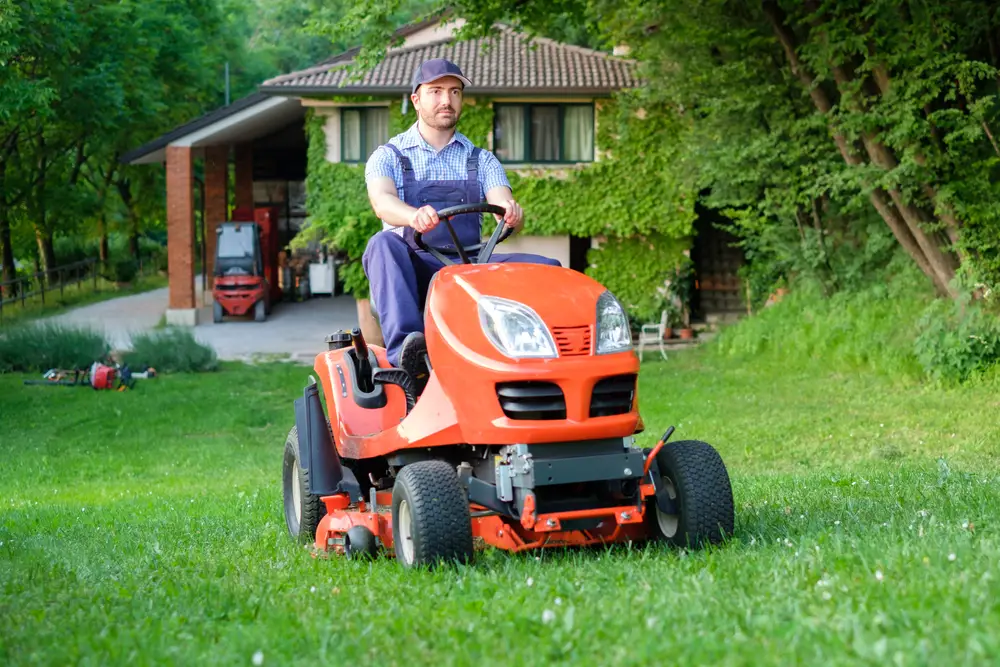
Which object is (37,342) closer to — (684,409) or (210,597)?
(684,409)

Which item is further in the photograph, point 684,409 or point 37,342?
point 37,342

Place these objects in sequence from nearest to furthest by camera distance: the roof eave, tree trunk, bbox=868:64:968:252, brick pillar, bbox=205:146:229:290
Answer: tree trunk, bbox=868:64:968:252, the roof eave, brick pillar, bbox=205:146:229:290

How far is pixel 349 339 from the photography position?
6863mm

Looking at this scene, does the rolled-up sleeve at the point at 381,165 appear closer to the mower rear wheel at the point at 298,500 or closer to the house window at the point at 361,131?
the mower rear wheel at the point at 298,500

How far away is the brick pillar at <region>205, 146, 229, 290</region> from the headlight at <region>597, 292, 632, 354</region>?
29830 mm

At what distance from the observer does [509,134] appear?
2869cm

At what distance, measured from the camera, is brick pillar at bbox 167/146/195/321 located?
30938 mm

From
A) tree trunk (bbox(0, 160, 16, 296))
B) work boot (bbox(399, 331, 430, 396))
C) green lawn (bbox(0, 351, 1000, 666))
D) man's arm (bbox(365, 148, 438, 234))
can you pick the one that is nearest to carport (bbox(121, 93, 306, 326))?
tree trunk (bbox(0, 160, 16, 296))

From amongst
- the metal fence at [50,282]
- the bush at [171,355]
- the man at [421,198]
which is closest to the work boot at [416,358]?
the man at [421,198]

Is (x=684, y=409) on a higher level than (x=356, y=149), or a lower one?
lower

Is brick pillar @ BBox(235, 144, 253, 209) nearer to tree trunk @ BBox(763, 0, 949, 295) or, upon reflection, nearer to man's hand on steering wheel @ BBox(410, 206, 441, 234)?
tree trunk @ BBox(763, 0, 949, 295)

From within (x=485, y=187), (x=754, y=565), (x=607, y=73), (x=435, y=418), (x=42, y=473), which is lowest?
(x=42, y=473)

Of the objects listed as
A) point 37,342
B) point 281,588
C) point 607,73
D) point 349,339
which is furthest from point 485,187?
point 607,73

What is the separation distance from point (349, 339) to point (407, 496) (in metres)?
1.65
